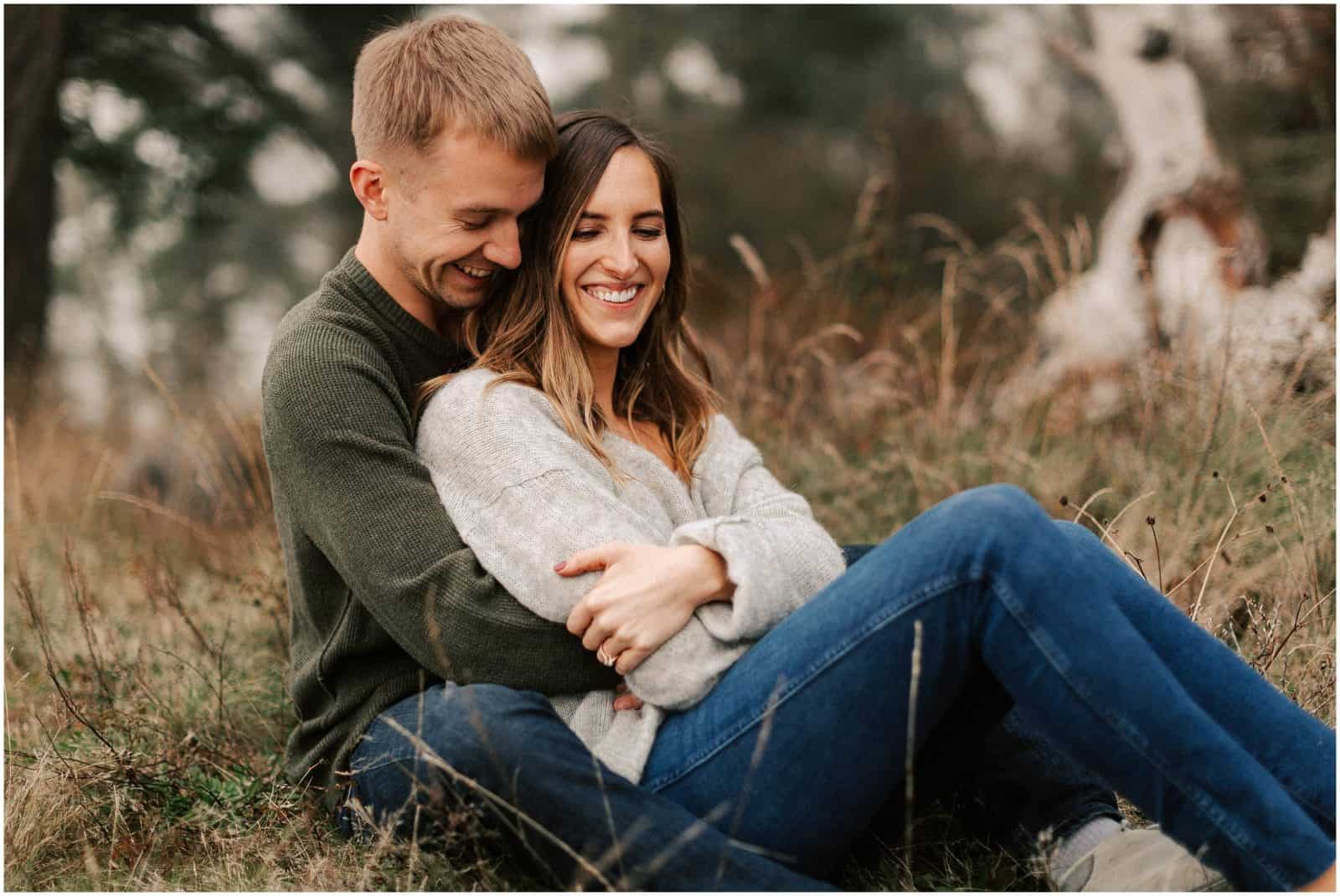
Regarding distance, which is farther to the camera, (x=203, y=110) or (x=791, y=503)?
(x=203, y=110)

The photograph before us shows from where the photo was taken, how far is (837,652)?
5.65ft

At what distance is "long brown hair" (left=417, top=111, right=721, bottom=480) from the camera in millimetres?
2209

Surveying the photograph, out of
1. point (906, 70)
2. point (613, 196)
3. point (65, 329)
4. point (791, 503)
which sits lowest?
point (65, 329)

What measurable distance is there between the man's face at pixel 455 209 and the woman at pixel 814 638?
11cm

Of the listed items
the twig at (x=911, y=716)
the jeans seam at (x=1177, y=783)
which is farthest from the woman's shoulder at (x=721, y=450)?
the jeans seam at (x=1177, y=783)

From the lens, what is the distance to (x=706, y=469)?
96.0 inches

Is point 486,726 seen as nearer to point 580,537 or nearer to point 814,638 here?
point 580,537

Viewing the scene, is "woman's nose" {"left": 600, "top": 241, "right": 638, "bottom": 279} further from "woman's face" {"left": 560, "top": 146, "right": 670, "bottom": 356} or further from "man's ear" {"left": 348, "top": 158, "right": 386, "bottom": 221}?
"man's ear" {"left": 348, "top": 158, "right": 386, "bottom": 221}

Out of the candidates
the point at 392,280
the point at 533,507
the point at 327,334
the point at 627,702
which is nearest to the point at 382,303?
the point at 392,280

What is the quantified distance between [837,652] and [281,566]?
6.65 feet

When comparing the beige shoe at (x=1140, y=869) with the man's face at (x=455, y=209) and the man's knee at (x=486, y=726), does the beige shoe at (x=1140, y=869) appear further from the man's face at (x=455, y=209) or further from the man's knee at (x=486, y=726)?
the man's face at (x=455, y=209)

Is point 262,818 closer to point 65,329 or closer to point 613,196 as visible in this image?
point 613,196

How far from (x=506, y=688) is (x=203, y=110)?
5432 mm

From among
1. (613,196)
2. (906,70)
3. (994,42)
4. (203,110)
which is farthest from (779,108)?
(613,196)
